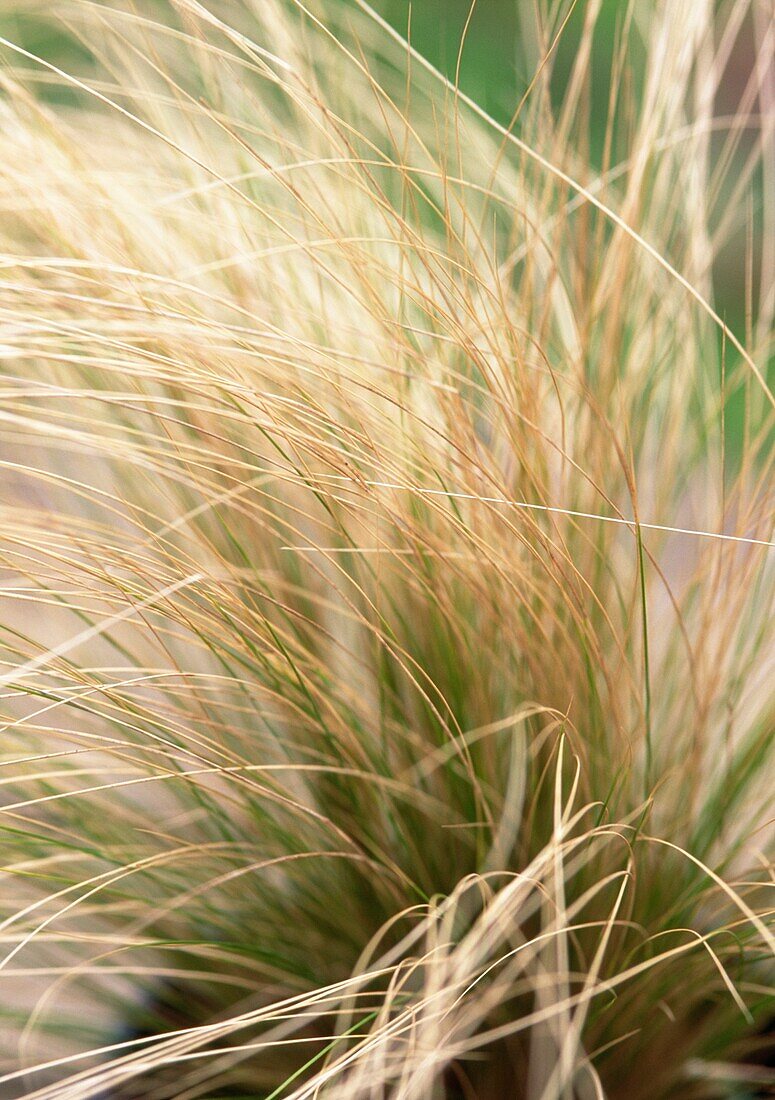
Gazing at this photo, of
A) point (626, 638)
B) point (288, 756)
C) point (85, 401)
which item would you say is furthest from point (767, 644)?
point (85, 401)

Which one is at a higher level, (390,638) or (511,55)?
(511,55)

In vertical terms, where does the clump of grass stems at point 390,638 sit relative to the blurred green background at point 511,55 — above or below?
below

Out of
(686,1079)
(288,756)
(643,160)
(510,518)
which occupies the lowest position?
(686,1079)

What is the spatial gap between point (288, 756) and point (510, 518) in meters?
0.17

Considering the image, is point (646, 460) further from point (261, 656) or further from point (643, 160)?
point (261, 656)

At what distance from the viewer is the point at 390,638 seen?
1.65 ft

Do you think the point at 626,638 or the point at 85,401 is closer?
the point at 626,638

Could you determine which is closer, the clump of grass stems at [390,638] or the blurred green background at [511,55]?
the clump of grass stems at [390,638]

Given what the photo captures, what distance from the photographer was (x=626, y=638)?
46 centimetres

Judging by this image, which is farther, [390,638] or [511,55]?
[511,55]

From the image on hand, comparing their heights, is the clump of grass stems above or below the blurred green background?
below

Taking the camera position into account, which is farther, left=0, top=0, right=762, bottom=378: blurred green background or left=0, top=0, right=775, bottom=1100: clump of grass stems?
left=0, top=0, right=762, bottom=378: blurred green background

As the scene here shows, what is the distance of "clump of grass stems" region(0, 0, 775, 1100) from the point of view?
44cm

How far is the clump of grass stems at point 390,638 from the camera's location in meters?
0.44
